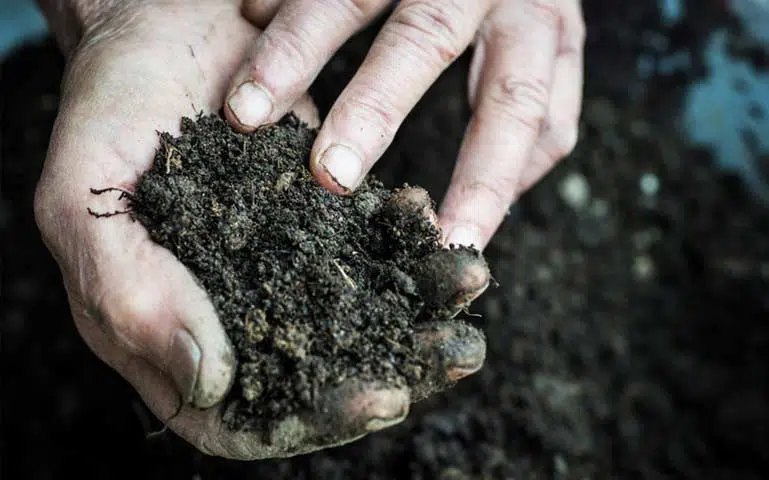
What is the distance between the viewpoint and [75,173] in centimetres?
117

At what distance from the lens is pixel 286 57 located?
1.34 meters

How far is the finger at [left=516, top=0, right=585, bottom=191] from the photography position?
188 cm

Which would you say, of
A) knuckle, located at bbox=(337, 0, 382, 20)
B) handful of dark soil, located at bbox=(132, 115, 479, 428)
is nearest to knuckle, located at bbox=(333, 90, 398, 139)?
handful of dark soil, located at bbox=(132, 115, 479, 428)

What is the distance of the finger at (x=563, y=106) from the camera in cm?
188

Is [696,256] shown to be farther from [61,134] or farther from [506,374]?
[61,134]

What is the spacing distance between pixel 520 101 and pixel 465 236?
0.42 m

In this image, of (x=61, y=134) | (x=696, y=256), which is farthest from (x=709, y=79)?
(x=61, y=134)

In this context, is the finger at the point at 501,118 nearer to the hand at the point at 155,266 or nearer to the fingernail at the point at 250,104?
the hand at the point at 155,266

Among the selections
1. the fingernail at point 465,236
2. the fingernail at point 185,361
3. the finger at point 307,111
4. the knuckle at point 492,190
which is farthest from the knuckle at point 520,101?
the fingernail at point 185,361

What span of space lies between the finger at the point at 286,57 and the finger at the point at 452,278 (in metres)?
0.47

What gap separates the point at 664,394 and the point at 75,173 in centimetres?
205

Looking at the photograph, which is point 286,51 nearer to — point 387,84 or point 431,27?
point 387,84

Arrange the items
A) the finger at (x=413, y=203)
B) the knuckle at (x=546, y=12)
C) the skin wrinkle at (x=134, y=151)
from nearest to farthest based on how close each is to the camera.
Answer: the skin wrinkle at (x=134, y=151) < the finger at (x=413, y=203) < the knuckle at (x=546, y=12)

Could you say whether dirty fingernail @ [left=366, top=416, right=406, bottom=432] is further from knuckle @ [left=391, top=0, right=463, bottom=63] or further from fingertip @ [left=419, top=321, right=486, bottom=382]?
knuckle @ [left=391, top=0, right=463, bottom=63]
